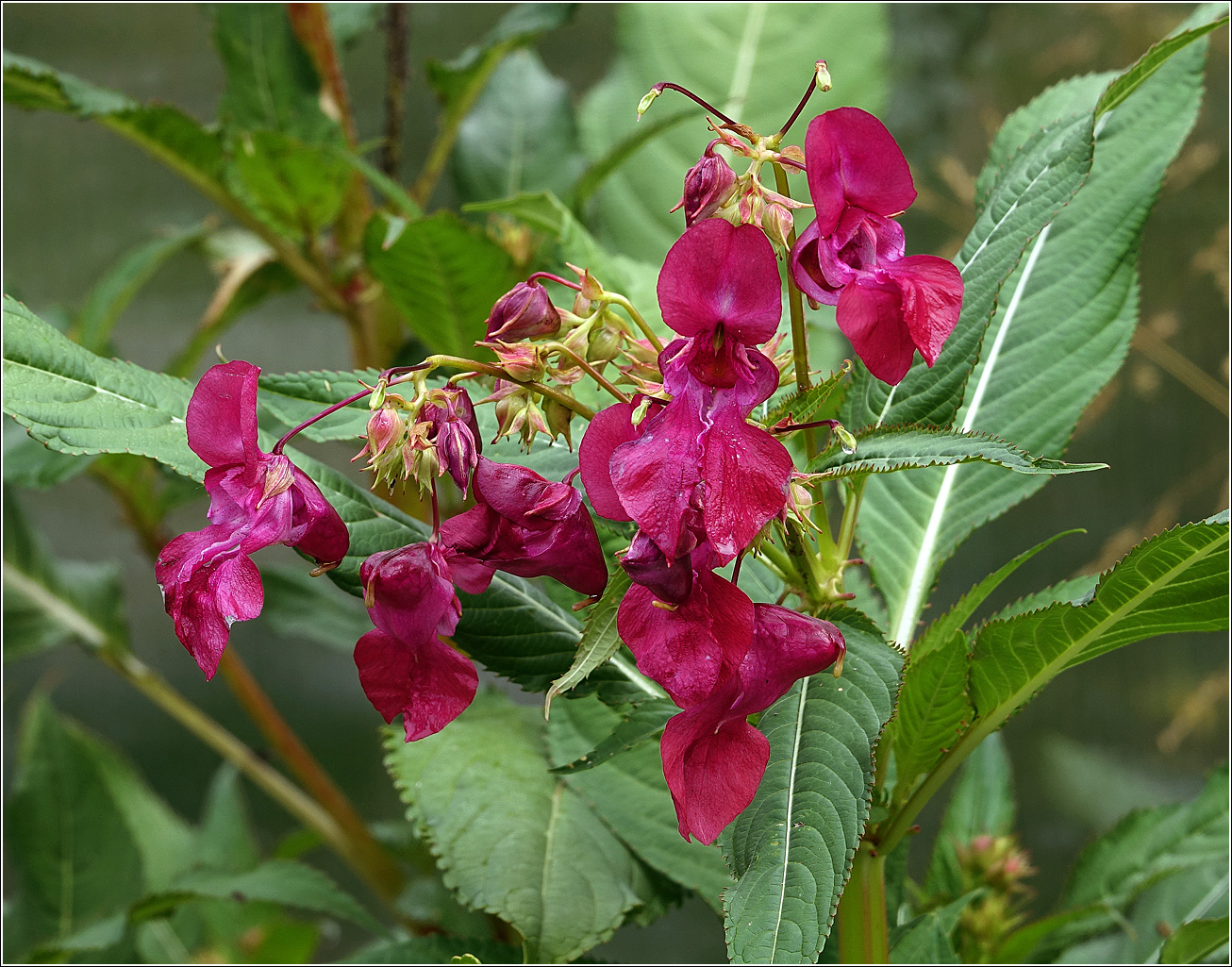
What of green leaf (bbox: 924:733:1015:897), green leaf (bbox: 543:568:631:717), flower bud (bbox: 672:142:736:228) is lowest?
green leaf (bbox: 924:733:1015:897)

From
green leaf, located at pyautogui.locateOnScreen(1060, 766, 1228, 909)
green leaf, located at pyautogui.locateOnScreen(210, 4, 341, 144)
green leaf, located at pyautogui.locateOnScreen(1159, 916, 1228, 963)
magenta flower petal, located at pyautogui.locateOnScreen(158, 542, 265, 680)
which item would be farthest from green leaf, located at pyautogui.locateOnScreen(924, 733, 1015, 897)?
green leaf, located at pyautogui.locateOnScreen(210, 4, 341, 144)

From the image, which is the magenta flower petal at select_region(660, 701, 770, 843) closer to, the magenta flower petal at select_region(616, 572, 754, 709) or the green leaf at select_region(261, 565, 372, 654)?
the magenta flower petal at select_region(616, 572, 754, 709)

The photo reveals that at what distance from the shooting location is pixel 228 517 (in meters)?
0.26

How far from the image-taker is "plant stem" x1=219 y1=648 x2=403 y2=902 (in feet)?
2.26

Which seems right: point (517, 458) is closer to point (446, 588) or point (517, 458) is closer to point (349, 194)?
point (446, 588)

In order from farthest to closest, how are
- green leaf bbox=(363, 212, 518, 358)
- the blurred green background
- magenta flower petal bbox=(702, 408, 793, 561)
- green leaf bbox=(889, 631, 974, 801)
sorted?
the blurred green background
green leaf bbox=(363, 212, 518, 358)
green leaf bbox=(889, 631, 974, 801)
magenta flower petal bbox=(702, 408, 793, 561)

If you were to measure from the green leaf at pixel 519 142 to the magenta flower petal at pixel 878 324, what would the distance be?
48 cm

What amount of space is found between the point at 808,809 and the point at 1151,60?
0.95ft

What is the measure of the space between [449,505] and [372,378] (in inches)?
13.4

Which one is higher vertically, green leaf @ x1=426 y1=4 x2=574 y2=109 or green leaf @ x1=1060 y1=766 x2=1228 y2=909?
green leaf @ x1=426 y1=4 x2=574 y2=109

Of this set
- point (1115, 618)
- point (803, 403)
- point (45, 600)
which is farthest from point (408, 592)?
point (45, 600)

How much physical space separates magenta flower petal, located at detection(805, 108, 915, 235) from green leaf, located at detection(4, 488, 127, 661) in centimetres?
68

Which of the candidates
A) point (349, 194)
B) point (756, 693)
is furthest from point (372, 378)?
point (349, 194)

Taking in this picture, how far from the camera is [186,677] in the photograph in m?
1.02
